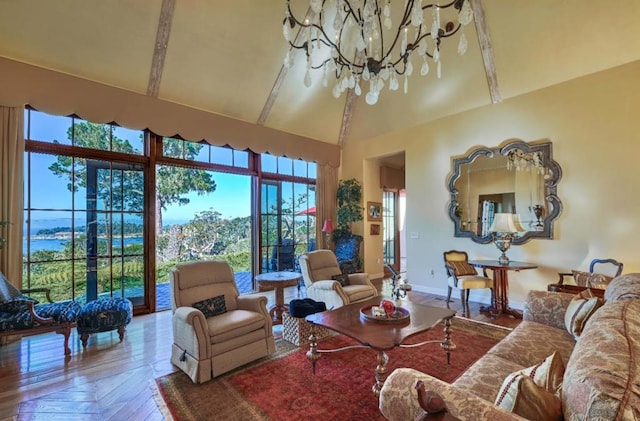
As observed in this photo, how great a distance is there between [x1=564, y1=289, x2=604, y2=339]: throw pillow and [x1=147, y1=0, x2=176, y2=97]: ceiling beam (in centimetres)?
527

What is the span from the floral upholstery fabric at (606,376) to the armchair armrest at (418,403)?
21 centimetres

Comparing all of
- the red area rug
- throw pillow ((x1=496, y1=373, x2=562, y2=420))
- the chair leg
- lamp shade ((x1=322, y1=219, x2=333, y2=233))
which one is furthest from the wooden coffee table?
lamp shade ((x1=322, y1=219, x2=333, y2=233))

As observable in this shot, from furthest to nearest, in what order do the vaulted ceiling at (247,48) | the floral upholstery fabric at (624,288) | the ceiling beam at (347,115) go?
1. the ceiling beam at (347,115)
2. the vaulted ceiling at (247,48)
3. the floral upholstery fabric at (624,288)

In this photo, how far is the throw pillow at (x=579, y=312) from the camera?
2098mm

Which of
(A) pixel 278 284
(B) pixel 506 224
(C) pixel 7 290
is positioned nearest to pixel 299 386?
(A) pixel 278 284

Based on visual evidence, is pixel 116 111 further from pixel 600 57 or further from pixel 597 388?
pixel 600 57

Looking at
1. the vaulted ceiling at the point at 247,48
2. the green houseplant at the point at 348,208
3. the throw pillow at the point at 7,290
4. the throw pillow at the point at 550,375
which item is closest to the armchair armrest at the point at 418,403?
the throw pillow at the point at 550,375

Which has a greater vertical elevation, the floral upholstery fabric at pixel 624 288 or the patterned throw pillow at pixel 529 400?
the floral upholstery fabric at pixel 624 288

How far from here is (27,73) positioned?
11.6ft

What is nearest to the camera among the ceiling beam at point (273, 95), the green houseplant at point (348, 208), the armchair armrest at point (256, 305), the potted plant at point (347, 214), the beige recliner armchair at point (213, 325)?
the beige recliner armchair at point (213, 325)

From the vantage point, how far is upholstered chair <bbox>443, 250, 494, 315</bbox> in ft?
14.3

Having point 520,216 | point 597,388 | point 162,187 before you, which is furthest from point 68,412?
point 520,216

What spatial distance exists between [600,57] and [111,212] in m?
7.09

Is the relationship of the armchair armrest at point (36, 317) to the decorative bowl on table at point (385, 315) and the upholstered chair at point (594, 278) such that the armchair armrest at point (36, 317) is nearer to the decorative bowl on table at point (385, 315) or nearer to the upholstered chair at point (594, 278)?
the decorative bowl on table at point (385, 315)
